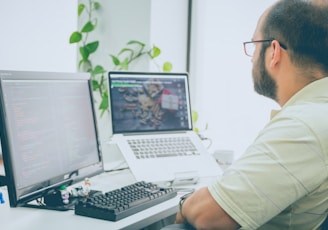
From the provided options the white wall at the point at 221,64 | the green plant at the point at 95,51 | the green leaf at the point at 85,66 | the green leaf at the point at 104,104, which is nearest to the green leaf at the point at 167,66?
the green plant at the point at 95,51

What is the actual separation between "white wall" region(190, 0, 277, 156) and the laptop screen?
3.24ft

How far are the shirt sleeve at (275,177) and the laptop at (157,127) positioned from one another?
69cm

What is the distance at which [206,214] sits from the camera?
4.09 feet

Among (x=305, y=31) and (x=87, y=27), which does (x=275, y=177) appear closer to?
(x=305, y=31)

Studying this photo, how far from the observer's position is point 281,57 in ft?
4.80

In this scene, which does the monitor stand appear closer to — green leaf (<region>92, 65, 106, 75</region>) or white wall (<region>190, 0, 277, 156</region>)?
green leaf (<region>92, 65, 106, 75</region>)

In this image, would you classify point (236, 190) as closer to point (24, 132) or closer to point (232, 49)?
point (24, 132)

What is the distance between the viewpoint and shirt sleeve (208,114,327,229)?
1.17 m

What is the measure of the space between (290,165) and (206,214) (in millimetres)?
237

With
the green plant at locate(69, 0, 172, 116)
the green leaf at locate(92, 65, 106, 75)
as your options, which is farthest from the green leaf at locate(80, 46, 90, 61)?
the green leaf at locate(92, 65, 106, 75)

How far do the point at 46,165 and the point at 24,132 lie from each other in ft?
0.44

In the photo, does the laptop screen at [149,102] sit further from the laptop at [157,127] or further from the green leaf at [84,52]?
the green leaf at [84,52]

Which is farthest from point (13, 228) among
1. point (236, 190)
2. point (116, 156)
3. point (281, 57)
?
point (116, 156)

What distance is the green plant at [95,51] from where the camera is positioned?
3066 millimetres
